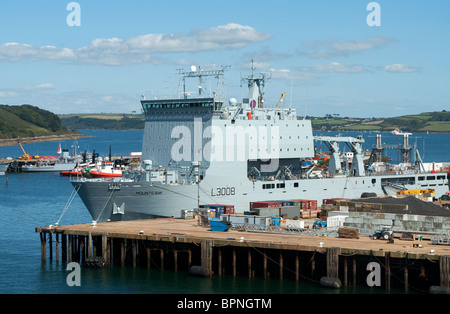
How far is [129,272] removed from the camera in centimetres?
4350

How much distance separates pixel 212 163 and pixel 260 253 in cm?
1477

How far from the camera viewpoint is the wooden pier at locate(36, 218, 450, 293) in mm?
37750

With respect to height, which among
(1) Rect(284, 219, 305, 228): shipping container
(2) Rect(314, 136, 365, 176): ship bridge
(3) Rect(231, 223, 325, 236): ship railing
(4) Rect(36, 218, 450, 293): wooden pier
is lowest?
(4) Rect(36, 218, 450, 293): wooden pier

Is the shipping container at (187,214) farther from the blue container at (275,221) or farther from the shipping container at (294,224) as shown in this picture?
the shipping container at (294,224)

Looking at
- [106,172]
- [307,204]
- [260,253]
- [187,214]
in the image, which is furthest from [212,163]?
[106,172]

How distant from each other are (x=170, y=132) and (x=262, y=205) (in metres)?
9.77

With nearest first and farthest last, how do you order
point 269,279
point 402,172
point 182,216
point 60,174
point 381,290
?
point 381,290, point 269,279, point 182,216, point 402,172, point 60,174

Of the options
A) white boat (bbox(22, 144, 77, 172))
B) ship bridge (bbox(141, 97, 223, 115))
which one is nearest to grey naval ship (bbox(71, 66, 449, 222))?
ship bridge (bbox(141, 97, 223, 115))

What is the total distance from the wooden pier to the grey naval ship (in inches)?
158

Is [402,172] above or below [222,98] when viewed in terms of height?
below

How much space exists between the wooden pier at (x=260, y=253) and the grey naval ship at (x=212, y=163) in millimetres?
4001

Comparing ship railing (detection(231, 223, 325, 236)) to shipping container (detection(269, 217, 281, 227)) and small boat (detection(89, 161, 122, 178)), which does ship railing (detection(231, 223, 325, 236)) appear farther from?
small boat (detection(89, 161, 122, 178))
